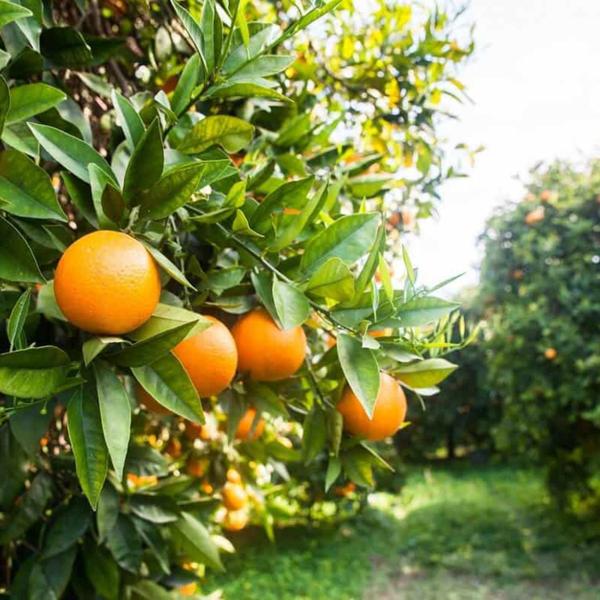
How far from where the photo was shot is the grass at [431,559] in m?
3.98

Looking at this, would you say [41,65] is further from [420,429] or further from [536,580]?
[420,429]

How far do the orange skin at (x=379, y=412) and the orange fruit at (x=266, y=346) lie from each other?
81mm

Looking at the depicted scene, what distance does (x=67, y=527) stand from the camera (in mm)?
858

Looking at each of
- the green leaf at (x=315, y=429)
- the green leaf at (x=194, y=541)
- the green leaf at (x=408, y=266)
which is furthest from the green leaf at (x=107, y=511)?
the green leaf at (x=408, y=266)

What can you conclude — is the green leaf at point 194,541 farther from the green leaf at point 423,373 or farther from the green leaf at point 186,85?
the green leaf at point 186,85

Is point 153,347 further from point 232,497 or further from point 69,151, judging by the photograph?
point 232,497

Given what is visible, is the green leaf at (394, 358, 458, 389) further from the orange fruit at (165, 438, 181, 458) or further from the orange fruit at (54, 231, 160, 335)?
the orange fruit at (165, 438, 181, 458)

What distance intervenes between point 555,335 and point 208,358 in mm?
3890

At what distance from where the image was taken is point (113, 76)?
981 mm

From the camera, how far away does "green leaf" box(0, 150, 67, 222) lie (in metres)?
0.53

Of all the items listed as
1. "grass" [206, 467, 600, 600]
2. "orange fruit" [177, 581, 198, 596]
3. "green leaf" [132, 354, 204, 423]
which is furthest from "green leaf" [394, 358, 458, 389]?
"grass" [206, 467, 600, 600]

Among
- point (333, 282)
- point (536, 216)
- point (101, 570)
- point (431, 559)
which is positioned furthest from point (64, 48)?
point (431, 559)

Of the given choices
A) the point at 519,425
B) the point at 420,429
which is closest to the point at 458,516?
the point at 519,425

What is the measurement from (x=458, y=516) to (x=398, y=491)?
0.60 meters
